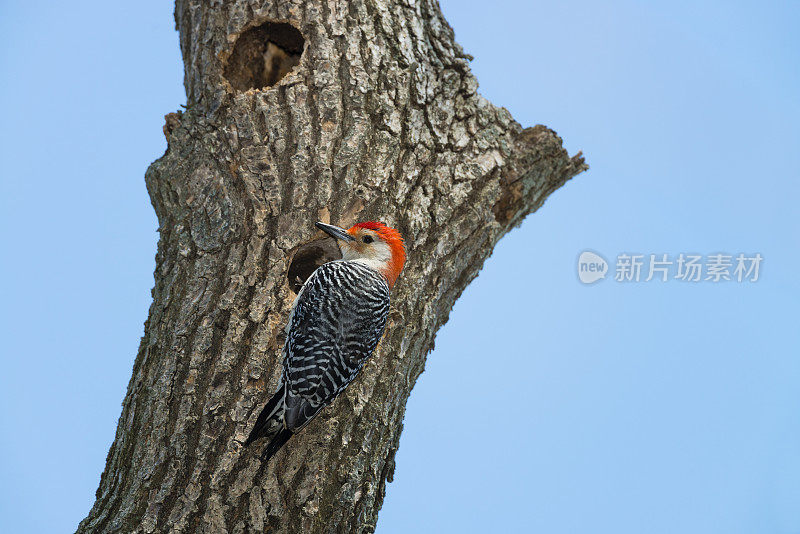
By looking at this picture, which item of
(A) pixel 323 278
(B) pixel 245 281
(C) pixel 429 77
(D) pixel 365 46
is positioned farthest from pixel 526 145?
(B) pixel 245 281

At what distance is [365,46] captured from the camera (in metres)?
4.68

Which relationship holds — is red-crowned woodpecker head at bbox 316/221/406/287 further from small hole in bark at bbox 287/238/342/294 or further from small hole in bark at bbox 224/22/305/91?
small hole in bark at bbox 224/22/305/91

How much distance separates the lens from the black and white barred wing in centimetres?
381

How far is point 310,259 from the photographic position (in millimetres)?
5047

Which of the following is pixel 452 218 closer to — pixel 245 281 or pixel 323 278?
pixel 323 278

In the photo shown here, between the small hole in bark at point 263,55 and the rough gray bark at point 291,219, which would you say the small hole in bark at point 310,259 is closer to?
the rough gray bark at point 291,219

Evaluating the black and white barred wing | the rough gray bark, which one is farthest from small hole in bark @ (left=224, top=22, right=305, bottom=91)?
the black and white barred wing

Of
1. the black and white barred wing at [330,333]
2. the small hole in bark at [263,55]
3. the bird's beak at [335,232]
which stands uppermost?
the small hole in bark at [263,55]

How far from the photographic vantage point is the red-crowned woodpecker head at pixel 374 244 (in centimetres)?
434

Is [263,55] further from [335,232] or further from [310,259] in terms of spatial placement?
[335,232]

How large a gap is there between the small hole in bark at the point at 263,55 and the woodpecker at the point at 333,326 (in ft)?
4.63

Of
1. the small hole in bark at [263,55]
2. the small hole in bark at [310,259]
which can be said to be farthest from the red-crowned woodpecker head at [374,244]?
the small hole in bark at [263,55]

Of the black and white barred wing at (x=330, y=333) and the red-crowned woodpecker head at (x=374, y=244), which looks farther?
the red-crowned woodpecker head at (x=374, y=244)

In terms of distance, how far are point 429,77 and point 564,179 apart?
129cm
